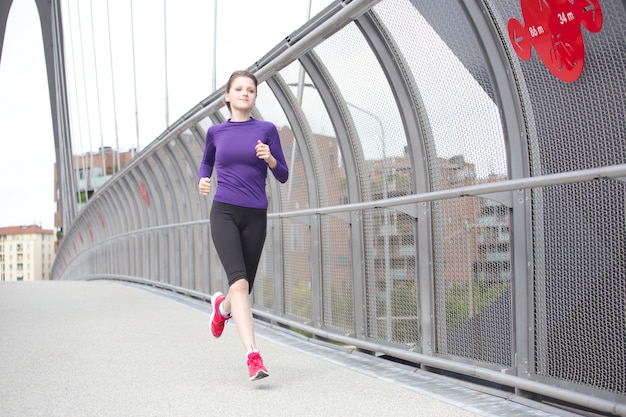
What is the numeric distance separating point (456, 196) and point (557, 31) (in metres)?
0.94

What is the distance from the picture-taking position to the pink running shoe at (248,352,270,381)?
13.3 feet

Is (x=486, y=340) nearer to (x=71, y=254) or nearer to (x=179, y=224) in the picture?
(x=179, y=224)

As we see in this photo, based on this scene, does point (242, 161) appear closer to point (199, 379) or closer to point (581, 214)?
point (199, 379)

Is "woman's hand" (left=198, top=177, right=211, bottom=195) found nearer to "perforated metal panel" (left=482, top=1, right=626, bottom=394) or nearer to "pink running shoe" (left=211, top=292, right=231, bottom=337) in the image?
"pink running shoe" (left=211, top=292, right=231, bottom=337)

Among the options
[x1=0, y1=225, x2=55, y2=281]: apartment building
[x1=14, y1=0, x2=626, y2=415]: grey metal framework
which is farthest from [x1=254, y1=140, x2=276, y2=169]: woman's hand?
[x1=0, y1=225, x2=55, y2=281]: apartment building

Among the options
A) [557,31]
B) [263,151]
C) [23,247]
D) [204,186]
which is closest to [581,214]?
[557,31]

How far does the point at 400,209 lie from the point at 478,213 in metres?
0.75

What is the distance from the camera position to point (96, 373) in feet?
15.3

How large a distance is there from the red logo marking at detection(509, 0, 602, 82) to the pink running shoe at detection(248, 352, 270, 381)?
1.86 meters

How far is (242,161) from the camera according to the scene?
4.38 metres

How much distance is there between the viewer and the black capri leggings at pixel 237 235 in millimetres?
4414

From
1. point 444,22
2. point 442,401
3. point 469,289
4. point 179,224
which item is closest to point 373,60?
point 444,22

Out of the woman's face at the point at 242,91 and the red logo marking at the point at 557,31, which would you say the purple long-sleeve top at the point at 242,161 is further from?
the red logo marking at the point at 557,31

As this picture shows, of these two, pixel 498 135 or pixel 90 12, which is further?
pixel 90 12
